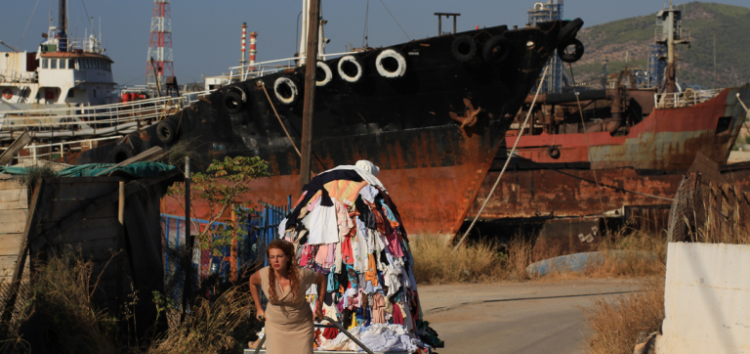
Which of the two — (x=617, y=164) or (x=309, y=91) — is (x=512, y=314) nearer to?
(x=309, y=91)

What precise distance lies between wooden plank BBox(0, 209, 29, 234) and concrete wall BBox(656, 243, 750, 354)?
5.95 meters

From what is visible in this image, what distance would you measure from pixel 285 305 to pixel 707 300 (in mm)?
3791

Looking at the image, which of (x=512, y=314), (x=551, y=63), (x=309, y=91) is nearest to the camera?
(x=512, y=314)

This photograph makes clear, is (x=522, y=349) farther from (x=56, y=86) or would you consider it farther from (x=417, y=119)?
(x=56, y=86)

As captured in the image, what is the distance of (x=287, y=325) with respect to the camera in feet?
13.5

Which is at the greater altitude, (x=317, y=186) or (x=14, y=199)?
(x=317, y=186)

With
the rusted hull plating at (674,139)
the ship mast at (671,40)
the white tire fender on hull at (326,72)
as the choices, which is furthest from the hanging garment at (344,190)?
the ship mast at (671,40)

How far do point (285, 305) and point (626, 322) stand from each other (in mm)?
4253

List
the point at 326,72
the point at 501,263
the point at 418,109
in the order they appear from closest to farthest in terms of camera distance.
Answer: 1. the point at 501,263
2. the point at 418,109
3. the point at 326,72

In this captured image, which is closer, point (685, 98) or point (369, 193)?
point (369, 193)

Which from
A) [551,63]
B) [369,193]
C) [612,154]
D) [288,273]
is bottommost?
[288,273]

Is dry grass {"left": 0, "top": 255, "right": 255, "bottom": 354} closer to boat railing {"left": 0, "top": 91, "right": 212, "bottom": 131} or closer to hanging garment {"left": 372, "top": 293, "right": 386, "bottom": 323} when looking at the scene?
hanging garment {"left": 372, "top": 293, "right": 386, "bottom": 323}

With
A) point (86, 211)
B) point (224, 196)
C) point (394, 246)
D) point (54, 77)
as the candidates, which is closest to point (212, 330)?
point (86, 211)

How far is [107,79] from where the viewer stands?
2692 centimetres
